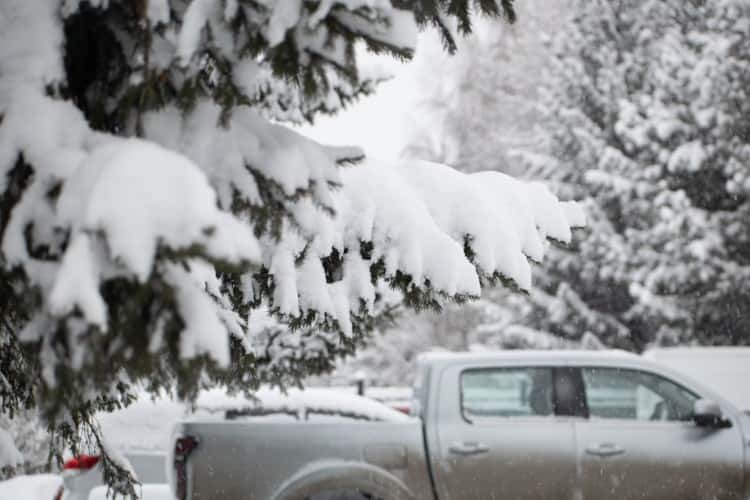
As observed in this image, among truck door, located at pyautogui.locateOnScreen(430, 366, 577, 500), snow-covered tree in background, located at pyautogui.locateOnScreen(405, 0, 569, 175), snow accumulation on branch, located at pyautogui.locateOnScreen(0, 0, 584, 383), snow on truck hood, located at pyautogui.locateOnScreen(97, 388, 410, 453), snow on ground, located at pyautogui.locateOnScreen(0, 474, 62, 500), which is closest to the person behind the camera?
snow accumulation on branch, located at pyautogui.locateOnScreen(0, 0, 584, 383)

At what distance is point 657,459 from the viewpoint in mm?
5719

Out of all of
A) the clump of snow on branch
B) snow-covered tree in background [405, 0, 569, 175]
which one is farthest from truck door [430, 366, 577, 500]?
snow-covered tree in background [405, 0, 569, 175]

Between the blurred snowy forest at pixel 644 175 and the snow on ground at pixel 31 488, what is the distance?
9831 mm

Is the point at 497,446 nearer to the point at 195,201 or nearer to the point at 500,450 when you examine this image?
the point at 500,450

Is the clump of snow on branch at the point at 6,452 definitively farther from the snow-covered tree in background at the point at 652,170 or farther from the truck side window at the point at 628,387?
the snow-covered tree in background at the point at 652,170

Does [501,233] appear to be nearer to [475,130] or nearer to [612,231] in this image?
[612,231]

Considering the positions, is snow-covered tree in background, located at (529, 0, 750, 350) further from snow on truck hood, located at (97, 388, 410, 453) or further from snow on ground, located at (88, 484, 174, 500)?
snow on ground, located at (88, 484, 174, 500)

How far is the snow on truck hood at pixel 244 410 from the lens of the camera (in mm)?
6227

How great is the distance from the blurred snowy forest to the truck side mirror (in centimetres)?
848

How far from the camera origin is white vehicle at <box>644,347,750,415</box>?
417 inches

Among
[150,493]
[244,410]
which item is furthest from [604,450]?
[150,493]

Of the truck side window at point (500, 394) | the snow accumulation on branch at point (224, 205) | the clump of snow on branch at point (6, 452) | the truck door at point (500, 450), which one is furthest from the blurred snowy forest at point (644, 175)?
the snow accumulation on branch at point (224, 205)

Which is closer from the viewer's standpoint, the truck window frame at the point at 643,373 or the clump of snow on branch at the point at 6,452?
the clump of snow on branch at the point at 6,452

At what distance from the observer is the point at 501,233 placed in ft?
9.36
